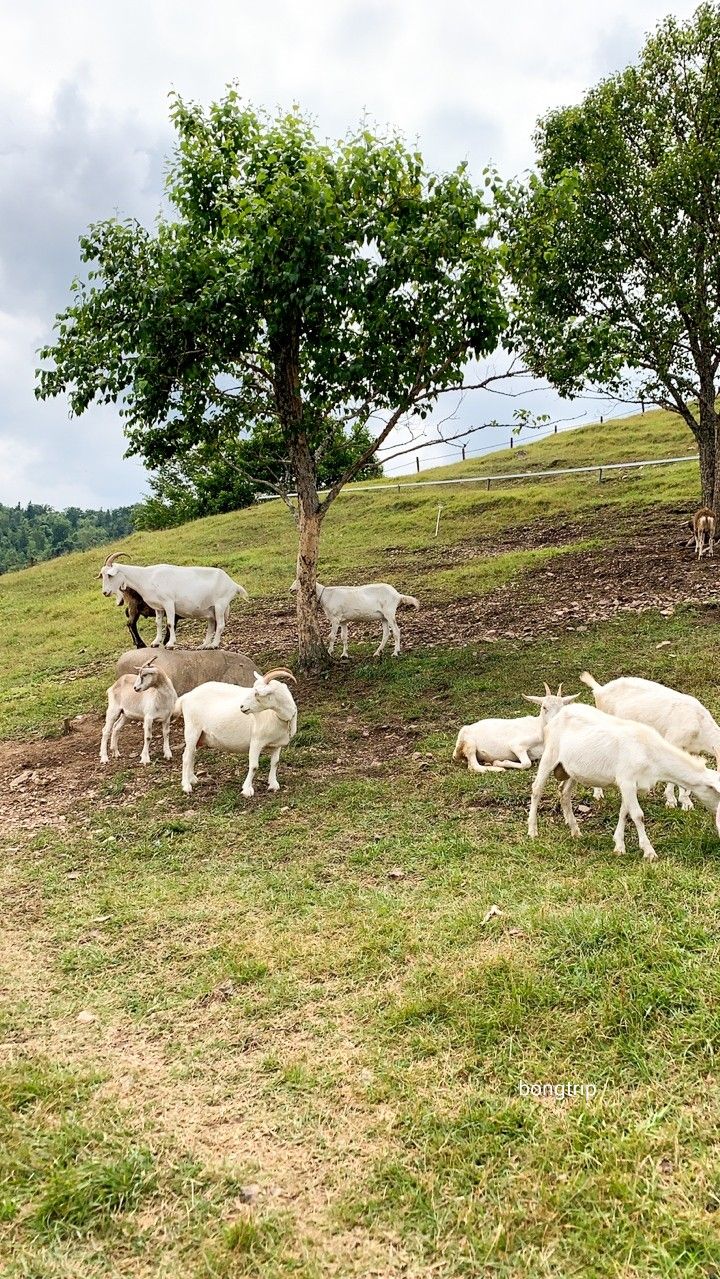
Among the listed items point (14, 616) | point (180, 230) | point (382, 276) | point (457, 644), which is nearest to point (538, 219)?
point (382, 276)

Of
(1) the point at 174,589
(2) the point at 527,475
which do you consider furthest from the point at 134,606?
(2) the point at 527,475

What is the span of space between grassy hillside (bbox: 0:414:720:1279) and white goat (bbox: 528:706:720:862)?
0.34m

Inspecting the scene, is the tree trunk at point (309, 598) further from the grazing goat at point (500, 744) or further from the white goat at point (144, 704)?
the grazing goat at point (500, 744)

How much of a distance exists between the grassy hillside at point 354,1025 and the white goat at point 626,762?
0.34m

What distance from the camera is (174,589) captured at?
13.4 metres

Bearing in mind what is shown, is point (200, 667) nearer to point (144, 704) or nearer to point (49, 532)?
point (144, 704)

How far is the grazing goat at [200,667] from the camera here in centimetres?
1167

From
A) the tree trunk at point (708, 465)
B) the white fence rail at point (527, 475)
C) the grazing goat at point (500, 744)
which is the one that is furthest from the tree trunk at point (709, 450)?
the white fence rail at point (527, 475)

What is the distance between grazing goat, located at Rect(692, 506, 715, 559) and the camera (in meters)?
17.3

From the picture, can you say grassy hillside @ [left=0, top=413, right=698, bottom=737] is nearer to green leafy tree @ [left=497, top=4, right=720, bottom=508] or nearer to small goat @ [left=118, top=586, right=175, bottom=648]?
small goat @ [left=118, top=586, right=175, bottom=648]

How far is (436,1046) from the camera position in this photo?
425 centimetres

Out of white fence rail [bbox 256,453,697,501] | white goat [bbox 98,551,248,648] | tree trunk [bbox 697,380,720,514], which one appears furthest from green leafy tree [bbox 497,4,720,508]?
white fence rail [bbox 256,453,697,501]

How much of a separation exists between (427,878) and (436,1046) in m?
1.95

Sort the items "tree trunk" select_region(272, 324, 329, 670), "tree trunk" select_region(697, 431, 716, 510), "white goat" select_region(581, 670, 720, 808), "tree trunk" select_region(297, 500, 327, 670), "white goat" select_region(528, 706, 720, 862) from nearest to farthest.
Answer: "white goat" select_region(528, 706, 720, 862) < "white goat" select_region(581, 670, 720, 808) < "tree trunk" select_region(272, 324, 329, 670) < "tree trunk" select_region(297, 500, 327, 670) < "tree trunk" select_region(697, 431, 716, 510)
